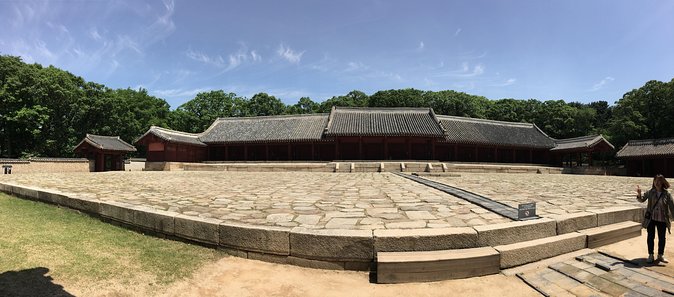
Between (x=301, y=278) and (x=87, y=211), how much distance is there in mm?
6254

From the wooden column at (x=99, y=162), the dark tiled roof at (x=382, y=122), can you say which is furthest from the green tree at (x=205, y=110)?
the dark tiled roof at (x=382, y=122)

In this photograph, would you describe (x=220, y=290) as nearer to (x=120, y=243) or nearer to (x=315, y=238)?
(x=315, y=238)

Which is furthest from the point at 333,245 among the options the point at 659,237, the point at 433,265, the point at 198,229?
the point at 659,237

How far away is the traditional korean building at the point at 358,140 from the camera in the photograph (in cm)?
2988

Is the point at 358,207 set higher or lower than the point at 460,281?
higher

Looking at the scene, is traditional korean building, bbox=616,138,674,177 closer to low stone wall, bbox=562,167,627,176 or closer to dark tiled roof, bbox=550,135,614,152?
low stone wall, bbox=562,167,627,176

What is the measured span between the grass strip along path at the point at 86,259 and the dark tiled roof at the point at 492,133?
2885 cm

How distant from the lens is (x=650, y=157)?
29438 mm

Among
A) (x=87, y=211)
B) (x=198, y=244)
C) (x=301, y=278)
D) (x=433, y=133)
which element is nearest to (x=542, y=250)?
(x=301, y=278)

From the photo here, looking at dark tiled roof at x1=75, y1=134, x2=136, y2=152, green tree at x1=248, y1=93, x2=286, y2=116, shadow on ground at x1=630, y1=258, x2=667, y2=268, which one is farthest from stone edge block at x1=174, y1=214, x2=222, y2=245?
green tree at x1=248, y1=93, x2=286, y2=116

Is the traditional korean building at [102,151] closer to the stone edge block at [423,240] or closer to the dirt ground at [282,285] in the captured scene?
the dirt ground at [282,285]

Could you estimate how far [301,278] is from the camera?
4.59m

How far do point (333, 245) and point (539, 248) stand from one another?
11.5ft

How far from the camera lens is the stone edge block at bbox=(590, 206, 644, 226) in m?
7.06
